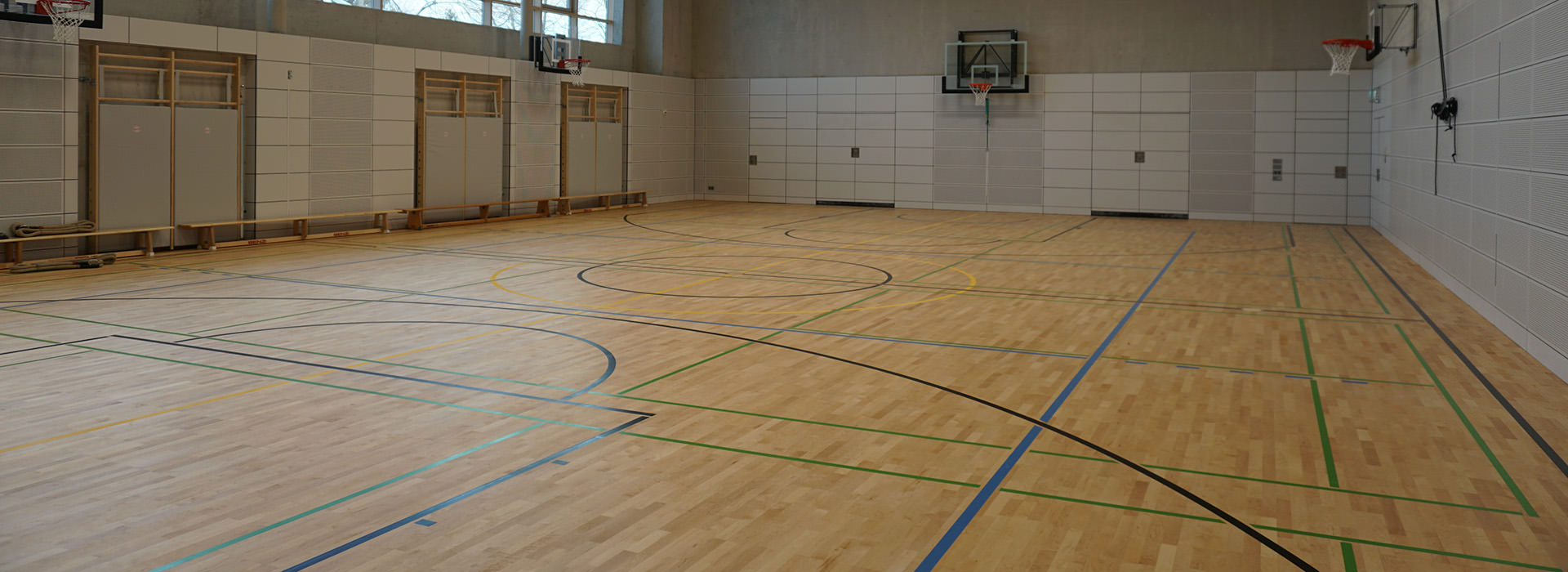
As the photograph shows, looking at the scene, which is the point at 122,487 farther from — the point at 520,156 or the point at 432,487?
the point at 520,156

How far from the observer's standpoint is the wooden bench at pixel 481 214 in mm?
15875

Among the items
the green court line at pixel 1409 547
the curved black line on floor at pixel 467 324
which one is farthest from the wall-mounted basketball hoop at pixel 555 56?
the green court line at pixel 1409 547

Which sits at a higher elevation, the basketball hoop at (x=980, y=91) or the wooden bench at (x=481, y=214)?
the basketball hoop at (x=980, y=91)

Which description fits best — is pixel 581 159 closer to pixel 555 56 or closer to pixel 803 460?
pixel 555 56

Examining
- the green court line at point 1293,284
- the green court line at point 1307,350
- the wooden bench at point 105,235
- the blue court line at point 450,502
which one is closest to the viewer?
the blue court line at point 450,502

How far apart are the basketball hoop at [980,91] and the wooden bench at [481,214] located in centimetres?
837

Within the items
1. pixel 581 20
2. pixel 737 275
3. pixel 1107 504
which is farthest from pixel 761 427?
pixel 581 20

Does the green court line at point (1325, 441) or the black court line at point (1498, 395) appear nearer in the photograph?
the green court line at point (1325, 441)

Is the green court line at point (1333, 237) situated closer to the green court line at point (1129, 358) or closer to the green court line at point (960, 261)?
the green court line at point (960, 261)

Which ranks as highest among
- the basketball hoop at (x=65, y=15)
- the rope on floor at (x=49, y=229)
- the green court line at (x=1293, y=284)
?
the basketball hoop at (x=65, y=15)

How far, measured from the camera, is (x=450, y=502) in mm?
4062

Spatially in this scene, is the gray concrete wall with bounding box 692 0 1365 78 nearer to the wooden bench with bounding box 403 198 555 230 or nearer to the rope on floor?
the wooden bench with bounding box 403 198 555 230

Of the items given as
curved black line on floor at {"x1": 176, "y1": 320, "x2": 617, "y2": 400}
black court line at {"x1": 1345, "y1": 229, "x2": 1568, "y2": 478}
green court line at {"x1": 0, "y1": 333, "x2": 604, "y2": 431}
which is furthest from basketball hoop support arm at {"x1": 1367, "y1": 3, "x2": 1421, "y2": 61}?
green court line at {"x1": 0, "y1": 333, "x2": 604, "y2": 431}

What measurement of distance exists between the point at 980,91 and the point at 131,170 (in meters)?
14.5
